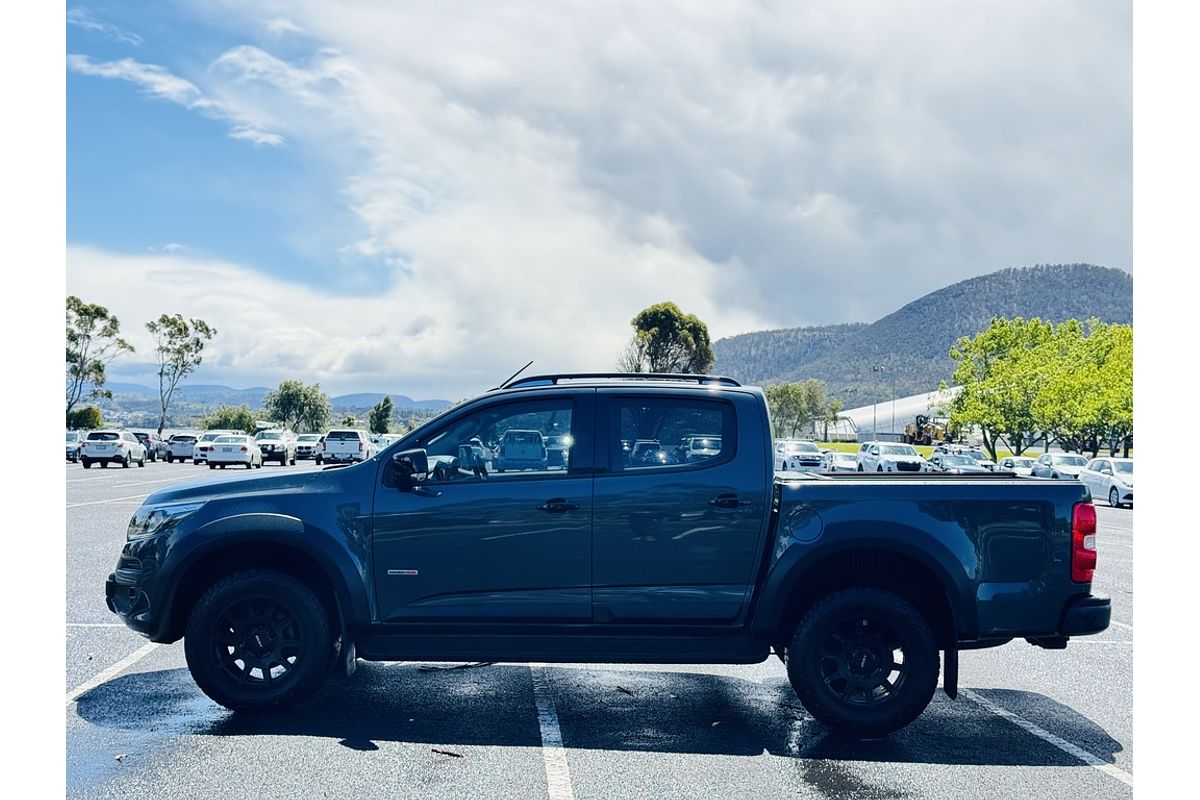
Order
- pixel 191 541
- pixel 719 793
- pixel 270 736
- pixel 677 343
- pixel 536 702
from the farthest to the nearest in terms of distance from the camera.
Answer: pixel 677 343 < pixel 536 702 < pixel 191 541 < pixel 270 736 < pixel 719 793

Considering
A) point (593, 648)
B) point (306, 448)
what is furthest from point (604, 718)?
point (306, 448)

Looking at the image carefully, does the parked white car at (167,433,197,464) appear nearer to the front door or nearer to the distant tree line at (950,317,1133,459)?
the distant tree line at (950,317,1133,459)

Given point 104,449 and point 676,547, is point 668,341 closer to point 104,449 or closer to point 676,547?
point 104,449

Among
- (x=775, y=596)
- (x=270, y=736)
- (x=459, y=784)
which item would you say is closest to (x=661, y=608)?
(x=775, y=596)

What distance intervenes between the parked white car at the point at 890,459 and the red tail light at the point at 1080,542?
3516cm

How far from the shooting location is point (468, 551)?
6031mm

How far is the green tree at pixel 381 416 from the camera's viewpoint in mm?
119562

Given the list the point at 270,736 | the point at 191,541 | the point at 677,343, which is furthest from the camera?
the point at 677,343

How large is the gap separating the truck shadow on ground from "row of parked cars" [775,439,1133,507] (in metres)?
25.4

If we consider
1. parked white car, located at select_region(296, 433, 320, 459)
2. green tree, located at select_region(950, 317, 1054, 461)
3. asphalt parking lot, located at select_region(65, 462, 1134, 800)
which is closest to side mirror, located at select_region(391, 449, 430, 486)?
asphalt parking lot, located at select_region(65, 462, 1134, 800)

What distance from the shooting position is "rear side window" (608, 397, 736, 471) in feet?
20.1

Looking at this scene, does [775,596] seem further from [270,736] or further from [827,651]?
[270,736]

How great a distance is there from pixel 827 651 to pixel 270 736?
10.6 feet

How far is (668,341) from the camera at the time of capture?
8050 cm
